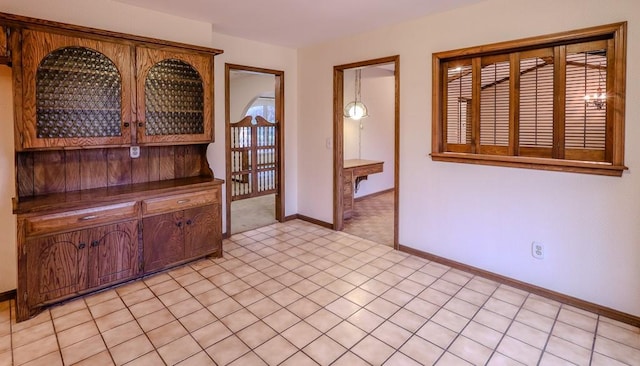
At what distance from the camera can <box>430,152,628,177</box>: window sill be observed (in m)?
2.49

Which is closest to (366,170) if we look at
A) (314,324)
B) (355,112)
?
(355,112)

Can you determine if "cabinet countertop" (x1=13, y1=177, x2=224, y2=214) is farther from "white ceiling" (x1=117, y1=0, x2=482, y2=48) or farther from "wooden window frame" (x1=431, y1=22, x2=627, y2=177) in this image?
"wooden window frame" (x1=431, y1=22, x2=627, y2=177)

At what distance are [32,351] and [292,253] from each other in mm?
2220

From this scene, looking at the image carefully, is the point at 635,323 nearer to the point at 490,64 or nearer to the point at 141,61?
the point at 490,64

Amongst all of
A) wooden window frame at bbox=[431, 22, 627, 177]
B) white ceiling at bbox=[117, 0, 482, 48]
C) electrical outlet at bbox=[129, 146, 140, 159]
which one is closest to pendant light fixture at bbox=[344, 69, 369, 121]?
white ceiling at bbox=[117, 0, 482, 48]

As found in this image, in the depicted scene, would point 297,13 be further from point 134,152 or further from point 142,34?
point 134,152

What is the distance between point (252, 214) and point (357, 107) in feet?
8.16

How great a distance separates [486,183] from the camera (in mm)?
3172

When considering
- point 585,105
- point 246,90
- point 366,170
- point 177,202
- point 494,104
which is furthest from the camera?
point 246,90

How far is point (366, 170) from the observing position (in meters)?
5.67

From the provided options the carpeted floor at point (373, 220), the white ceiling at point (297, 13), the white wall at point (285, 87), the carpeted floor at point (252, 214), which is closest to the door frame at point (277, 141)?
the white wall at point (285, 87)

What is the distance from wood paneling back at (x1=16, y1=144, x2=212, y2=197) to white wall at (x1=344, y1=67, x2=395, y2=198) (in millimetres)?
3152

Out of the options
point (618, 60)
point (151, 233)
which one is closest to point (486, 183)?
point (618, 60)

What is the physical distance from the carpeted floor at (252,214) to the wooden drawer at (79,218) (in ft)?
5.77
